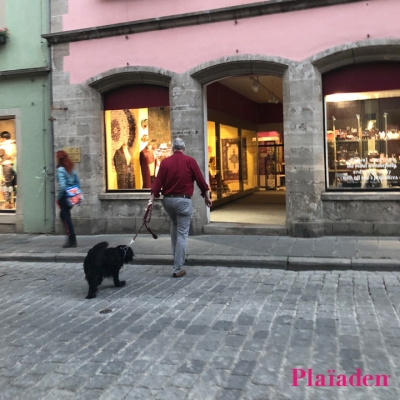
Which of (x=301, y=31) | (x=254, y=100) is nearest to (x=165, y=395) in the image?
(x=301, y=31)

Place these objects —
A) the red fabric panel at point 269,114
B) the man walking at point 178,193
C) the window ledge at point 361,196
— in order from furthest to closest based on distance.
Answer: the red fabric panel at point 269,114 < the window ledge at point 361,196 < the man walking at point 178,193

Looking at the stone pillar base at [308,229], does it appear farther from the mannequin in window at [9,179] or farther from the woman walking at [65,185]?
the mannequin in window at [9,179]

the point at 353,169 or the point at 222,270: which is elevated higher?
the point at 353,169

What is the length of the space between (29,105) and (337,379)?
394 inches

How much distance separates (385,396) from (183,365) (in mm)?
1524

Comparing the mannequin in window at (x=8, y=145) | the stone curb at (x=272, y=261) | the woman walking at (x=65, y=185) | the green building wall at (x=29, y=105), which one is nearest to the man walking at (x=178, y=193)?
the stone curb at (x=272, y=261)

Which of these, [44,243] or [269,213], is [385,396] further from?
[269,213]

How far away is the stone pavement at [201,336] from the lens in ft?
11.5

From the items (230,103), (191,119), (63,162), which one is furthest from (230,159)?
(63,162)

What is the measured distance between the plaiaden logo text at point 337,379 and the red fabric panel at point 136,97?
799 cm

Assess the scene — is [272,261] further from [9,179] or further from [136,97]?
[9,179]

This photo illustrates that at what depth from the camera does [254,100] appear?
1855cm

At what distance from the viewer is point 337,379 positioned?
11.6 feet

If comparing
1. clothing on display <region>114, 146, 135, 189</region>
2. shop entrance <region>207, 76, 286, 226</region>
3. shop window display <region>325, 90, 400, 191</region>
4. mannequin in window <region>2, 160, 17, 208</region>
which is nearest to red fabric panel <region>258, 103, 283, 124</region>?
shop entrance <region>207, 76, 286, 226</region>
